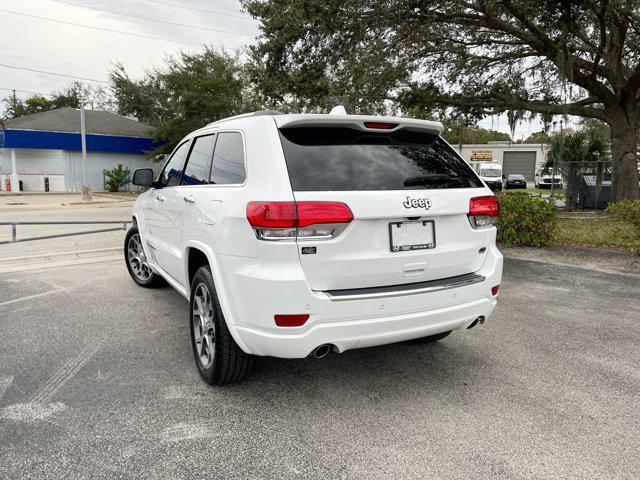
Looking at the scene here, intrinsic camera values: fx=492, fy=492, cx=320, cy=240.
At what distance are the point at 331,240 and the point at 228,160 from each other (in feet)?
3.70

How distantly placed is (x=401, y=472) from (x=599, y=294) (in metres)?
4.68

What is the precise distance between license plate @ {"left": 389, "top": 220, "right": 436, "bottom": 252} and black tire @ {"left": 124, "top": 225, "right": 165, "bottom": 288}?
3749 mm

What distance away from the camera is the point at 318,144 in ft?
10.2

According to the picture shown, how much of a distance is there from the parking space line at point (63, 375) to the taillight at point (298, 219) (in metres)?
1.90

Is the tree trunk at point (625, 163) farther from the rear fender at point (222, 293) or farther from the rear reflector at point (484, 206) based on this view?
the rear fender at point (222, 293)

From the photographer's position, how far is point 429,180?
325 cm

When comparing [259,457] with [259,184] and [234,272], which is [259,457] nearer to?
[234,272]

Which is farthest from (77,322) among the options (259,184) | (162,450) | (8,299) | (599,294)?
(599,294)

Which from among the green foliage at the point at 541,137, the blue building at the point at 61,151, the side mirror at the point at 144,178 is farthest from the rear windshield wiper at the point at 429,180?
the blue building at the point at 61,151

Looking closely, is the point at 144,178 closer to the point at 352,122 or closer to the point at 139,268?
the point at 139,268

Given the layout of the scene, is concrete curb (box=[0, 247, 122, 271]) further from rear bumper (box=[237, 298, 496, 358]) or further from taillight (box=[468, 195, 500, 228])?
taillight (box=[468, 195, 500, 228])

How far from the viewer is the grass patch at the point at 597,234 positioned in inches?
329

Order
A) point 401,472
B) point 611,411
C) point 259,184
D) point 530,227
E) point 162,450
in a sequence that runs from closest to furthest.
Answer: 1. point 401,472
2. point 162,450
3. point 259,184
4. point 611,411
5. point 530,227

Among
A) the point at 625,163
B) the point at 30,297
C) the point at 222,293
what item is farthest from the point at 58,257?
the point at 625,163
